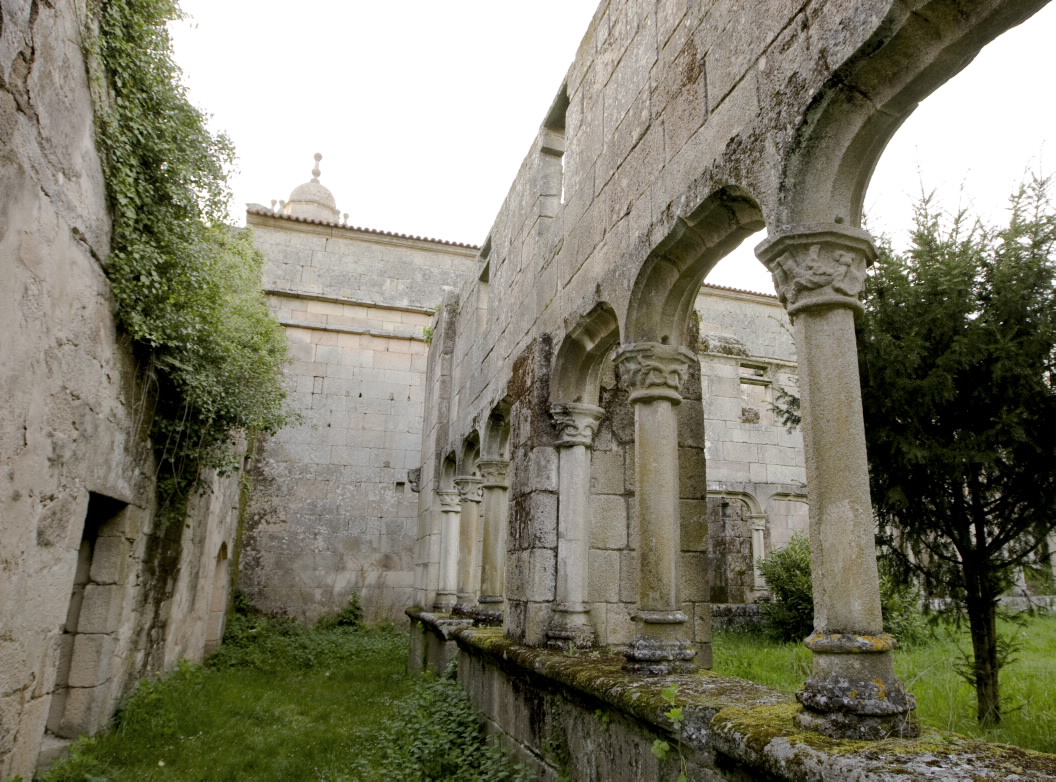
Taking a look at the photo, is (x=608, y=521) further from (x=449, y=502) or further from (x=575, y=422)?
(x=449, y=502)

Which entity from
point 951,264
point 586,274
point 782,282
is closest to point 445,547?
point 586,274

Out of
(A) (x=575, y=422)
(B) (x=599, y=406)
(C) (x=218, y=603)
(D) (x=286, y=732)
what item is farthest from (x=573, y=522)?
(C) (x=218, y=603)

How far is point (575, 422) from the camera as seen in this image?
4699 mm

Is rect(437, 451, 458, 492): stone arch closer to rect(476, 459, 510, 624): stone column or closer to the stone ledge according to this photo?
rect(476, 459, 510, 624): stone column

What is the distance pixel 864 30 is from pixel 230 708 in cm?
683

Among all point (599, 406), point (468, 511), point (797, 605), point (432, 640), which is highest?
point (599, 406)

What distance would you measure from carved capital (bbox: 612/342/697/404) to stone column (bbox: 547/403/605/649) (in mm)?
933

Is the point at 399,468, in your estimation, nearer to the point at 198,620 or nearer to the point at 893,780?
the point at 198,620

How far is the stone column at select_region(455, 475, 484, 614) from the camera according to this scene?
25.9ft

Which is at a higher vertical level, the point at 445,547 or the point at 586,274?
the point at 586,274

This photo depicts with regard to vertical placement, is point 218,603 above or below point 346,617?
above

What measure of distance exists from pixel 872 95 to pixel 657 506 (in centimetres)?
203

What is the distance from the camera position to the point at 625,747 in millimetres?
2998

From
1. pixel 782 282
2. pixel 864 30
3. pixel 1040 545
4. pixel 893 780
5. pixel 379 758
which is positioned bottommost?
pixel 379 758
